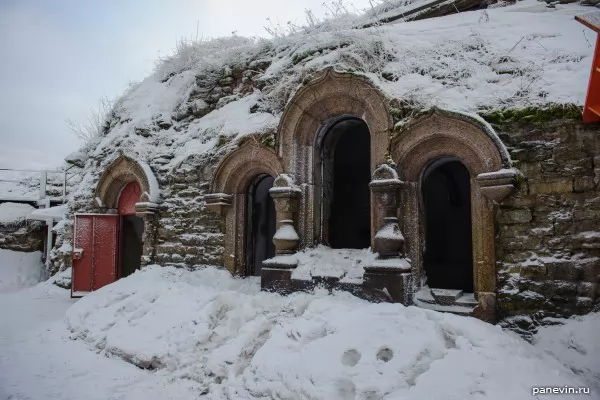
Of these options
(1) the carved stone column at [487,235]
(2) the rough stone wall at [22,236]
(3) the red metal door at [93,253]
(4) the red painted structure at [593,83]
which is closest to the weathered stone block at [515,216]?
(1) the carved stone column at [487,235]

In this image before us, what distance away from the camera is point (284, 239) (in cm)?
550

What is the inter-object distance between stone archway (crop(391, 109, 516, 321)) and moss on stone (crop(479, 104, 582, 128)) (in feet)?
0.64

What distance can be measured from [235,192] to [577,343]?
4.92m

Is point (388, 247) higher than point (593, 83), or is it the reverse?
point (593, 83)

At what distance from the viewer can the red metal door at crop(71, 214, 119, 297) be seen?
7.89 metres

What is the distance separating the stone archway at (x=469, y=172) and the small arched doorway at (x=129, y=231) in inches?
219

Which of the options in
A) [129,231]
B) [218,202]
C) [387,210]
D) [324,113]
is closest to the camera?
[387,210]

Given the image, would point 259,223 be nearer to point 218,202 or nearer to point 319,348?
point 218,202

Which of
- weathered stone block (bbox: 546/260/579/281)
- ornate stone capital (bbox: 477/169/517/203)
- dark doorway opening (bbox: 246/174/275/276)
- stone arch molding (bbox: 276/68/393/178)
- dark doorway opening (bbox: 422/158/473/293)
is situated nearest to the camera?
weathered stone block (bbox: 546/260/579/281)

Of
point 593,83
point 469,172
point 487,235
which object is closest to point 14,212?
point 469,172

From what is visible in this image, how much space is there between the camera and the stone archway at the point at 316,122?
5.22 m

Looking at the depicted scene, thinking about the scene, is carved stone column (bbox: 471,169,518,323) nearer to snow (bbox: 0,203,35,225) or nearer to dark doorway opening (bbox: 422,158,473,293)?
dark doorway opening (bbox: 422,158,473,293)

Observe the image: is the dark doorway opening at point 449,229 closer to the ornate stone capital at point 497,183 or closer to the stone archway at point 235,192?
the ornate stone capital at point 497,183

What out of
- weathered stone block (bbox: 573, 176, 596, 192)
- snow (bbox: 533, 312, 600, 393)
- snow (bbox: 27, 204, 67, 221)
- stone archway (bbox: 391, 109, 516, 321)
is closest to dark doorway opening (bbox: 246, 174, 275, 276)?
stone archway (bbox: 391, 109, 516, 321)
